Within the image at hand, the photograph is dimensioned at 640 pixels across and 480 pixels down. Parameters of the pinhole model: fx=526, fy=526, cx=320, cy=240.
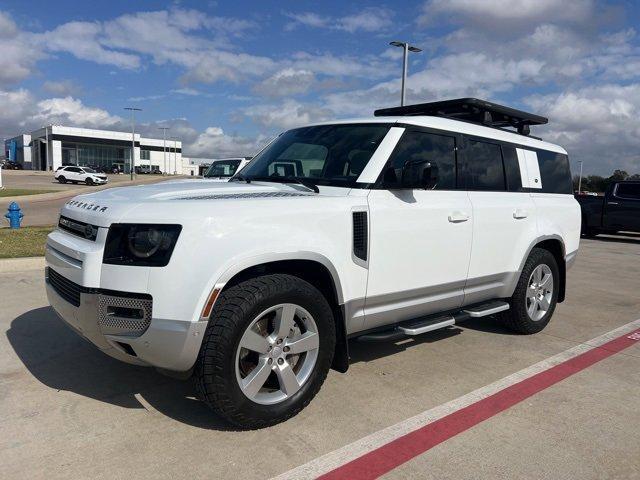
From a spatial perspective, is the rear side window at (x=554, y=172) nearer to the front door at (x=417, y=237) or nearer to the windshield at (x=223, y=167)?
the front door at (x=417, y=237)

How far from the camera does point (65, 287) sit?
10.2 feet

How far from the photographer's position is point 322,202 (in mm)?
3277

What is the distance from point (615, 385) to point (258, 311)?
A: 281 cm

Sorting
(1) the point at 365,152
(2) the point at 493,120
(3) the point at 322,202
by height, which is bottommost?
(3) the point at 322,202

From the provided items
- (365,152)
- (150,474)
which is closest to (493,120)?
(365,152)

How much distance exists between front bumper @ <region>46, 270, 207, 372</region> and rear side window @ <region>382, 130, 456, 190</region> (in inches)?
67.0

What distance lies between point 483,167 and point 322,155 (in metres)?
1.48

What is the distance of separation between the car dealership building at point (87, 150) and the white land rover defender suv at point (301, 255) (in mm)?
75273

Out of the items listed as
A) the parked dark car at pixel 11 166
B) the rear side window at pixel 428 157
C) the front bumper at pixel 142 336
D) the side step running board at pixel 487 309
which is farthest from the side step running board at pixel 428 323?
the parked dark car at pixel 11 166

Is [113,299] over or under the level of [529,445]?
over

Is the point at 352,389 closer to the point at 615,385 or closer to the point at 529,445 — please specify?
the point at 529,445

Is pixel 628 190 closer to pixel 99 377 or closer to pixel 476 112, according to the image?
pixel 476 112

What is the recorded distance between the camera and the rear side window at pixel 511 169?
4848mm

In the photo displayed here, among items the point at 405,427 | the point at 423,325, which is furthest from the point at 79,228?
the point at 423,325
